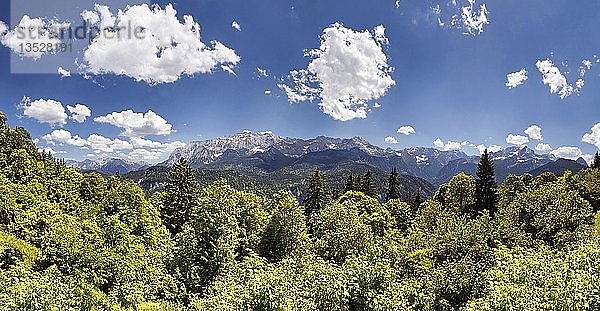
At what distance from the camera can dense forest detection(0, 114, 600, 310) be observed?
19.7 meters

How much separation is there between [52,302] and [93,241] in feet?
38.0

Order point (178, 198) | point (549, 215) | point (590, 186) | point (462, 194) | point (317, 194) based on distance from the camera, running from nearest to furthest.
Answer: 1. point (549, 215)
2. point (178, 198)
3. point (590, 186)
4. point (462, 194)
5. point (317, 194)

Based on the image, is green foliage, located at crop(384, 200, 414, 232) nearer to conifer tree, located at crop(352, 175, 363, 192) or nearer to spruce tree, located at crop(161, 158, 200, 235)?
conifer tree, located at crop(352, 175, 363, 192)

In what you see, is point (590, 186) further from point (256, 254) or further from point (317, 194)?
point (256, 254)

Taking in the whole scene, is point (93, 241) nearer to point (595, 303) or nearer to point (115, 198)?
point (115, 198)

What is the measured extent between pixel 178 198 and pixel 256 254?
64.2 ft

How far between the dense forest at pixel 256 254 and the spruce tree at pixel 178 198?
15 cm

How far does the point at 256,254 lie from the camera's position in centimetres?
3619

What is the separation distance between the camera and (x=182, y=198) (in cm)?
5097

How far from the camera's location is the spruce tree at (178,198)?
4981 centimetres

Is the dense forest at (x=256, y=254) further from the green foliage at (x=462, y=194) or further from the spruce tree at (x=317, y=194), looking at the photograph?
the spruce tree at (x=317, y=194)

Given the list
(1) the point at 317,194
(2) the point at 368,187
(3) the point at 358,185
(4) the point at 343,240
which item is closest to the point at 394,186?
(2) the point at 368,187

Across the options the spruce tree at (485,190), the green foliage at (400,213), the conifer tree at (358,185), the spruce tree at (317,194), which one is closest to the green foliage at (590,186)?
the spruce tree at (485,190)

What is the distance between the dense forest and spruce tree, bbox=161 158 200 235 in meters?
0.15
